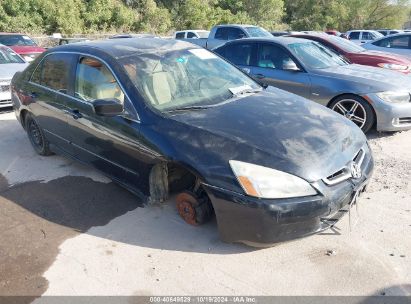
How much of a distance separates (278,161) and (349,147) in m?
0.75

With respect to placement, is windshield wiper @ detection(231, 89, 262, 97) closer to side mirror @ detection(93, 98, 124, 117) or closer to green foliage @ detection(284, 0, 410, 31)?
side mirror @ detection(93, 98, 124, 117)

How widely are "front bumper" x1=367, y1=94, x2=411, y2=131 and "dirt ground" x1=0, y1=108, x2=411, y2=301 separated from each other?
1.43m

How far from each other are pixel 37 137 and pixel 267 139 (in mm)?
3721

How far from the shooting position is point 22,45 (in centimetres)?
1413

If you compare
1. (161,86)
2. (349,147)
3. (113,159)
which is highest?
(161,86)

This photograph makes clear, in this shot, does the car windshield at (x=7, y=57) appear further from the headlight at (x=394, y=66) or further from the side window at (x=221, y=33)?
the headlight at (x=394, y=66)

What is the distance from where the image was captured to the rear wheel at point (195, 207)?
3.21 meters

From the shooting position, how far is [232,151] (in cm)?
283

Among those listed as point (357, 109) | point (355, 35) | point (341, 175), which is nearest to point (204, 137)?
point (341, 175)

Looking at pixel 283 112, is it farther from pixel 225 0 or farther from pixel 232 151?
pixel 225 0

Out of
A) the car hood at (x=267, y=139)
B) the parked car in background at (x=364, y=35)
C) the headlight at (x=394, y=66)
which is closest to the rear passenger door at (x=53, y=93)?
the car hood at (x=267, y=139)

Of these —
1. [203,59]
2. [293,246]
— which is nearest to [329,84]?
[203,59]

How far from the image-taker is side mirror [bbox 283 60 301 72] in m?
6.12

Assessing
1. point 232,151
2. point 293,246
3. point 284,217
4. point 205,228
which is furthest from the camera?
point 205,228
